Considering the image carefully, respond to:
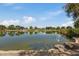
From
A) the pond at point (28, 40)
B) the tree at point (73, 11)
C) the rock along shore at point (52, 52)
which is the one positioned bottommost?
the rock along shore at point (52, 52)

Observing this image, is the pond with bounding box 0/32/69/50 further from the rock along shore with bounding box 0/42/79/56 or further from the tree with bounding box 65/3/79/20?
the tree with bounding box 65/3/79/20

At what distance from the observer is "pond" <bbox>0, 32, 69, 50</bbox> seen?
2.41 meters

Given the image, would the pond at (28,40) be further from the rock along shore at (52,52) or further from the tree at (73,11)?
the tree at (73,11)

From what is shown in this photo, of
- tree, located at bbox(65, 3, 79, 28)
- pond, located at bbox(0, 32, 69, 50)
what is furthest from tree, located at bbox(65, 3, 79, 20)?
pond, located at bbox(0, 32, 69, 50)

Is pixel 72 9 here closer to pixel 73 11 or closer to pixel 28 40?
pixel 73 11

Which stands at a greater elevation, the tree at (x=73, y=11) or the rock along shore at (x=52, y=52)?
the tree at (x=73, y=11)

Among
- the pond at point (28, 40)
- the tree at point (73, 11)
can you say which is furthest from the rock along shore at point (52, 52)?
the tree at point (73, 11)

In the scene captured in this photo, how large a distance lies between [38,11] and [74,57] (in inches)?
23.5

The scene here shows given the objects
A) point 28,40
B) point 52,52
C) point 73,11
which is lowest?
point 52,52

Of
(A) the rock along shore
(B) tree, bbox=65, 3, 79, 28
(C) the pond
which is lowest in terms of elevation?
(A) the rock along shore

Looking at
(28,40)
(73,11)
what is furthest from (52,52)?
(73,11)

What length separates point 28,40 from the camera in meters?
2.43

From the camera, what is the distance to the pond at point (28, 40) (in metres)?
2.41

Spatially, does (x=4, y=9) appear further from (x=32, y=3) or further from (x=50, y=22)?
(x=50, y=22)
